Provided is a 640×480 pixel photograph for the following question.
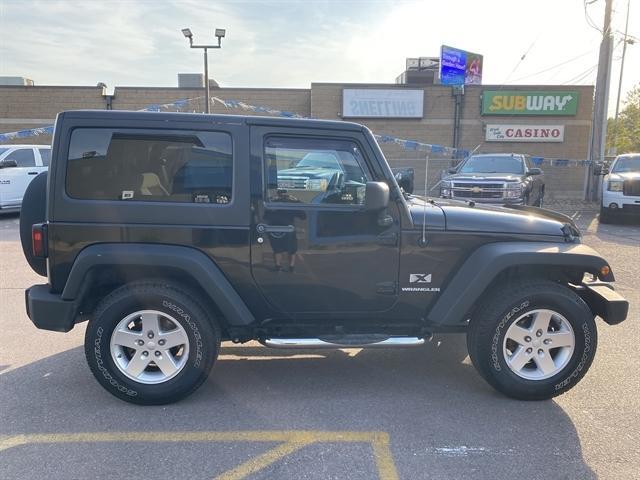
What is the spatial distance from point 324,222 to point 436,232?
0.79m

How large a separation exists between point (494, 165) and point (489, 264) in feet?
32.3

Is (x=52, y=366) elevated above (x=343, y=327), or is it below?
below

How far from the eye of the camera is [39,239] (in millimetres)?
3365

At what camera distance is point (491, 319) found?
348cm

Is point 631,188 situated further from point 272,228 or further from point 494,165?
point 272,228

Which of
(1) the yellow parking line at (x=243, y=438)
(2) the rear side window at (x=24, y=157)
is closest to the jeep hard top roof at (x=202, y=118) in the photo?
(1) the yellow parking line at (x=243, y=438)

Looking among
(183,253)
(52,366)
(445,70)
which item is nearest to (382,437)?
(183,253)

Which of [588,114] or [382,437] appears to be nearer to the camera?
[382,437]

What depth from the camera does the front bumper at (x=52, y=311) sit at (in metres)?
3.37

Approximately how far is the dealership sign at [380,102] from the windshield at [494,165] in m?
8.76

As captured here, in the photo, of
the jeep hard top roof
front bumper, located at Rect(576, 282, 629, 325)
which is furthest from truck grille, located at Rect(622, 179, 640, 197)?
the jeep hard top roof

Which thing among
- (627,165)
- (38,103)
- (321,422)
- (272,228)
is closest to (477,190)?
(627,165)

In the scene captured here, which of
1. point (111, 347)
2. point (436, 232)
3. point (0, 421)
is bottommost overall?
point (0, 421)

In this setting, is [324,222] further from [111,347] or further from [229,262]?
[111,347]
